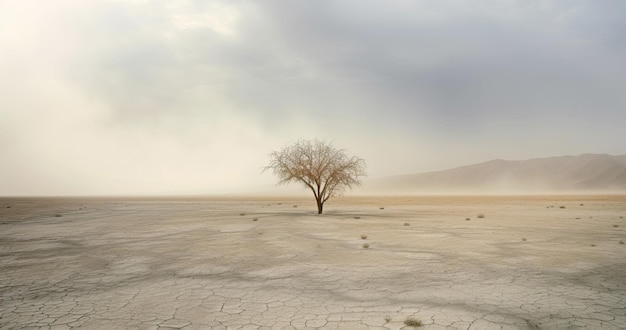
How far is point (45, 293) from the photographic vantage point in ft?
27.7

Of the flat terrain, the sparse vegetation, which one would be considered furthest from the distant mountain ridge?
the sparse vegetation

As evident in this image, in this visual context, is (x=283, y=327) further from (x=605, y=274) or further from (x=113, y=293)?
(x=605, y=274)

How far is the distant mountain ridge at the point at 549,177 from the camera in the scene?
15600cm

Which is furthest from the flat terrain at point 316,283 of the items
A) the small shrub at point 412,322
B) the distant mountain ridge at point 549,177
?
the distant mountain ridge at point 549,177

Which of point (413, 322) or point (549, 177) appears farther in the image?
point (549, 177)

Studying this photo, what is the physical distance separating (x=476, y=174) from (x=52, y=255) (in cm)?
20799

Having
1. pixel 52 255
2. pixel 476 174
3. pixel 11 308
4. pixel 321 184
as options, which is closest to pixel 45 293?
pixel 11 308

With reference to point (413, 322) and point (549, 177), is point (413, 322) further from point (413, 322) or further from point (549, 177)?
point (549, 177)

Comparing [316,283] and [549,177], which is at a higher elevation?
[549,177]

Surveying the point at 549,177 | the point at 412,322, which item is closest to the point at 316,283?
the point at 412,322

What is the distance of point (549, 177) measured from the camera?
174750 mm

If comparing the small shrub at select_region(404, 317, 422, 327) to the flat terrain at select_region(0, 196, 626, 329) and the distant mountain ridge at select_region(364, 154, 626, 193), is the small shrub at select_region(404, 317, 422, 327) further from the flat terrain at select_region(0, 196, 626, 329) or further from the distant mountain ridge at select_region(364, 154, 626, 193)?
the distant mountain ridge at select_region(364, 154, 626, 193)

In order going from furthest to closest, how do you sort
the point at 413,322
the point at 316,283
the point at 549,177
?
the point at 549,177, the point at 316,283, the point at 413,322

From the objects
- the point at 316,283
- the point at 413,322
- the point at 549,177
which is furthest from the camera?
the point at 549,177
